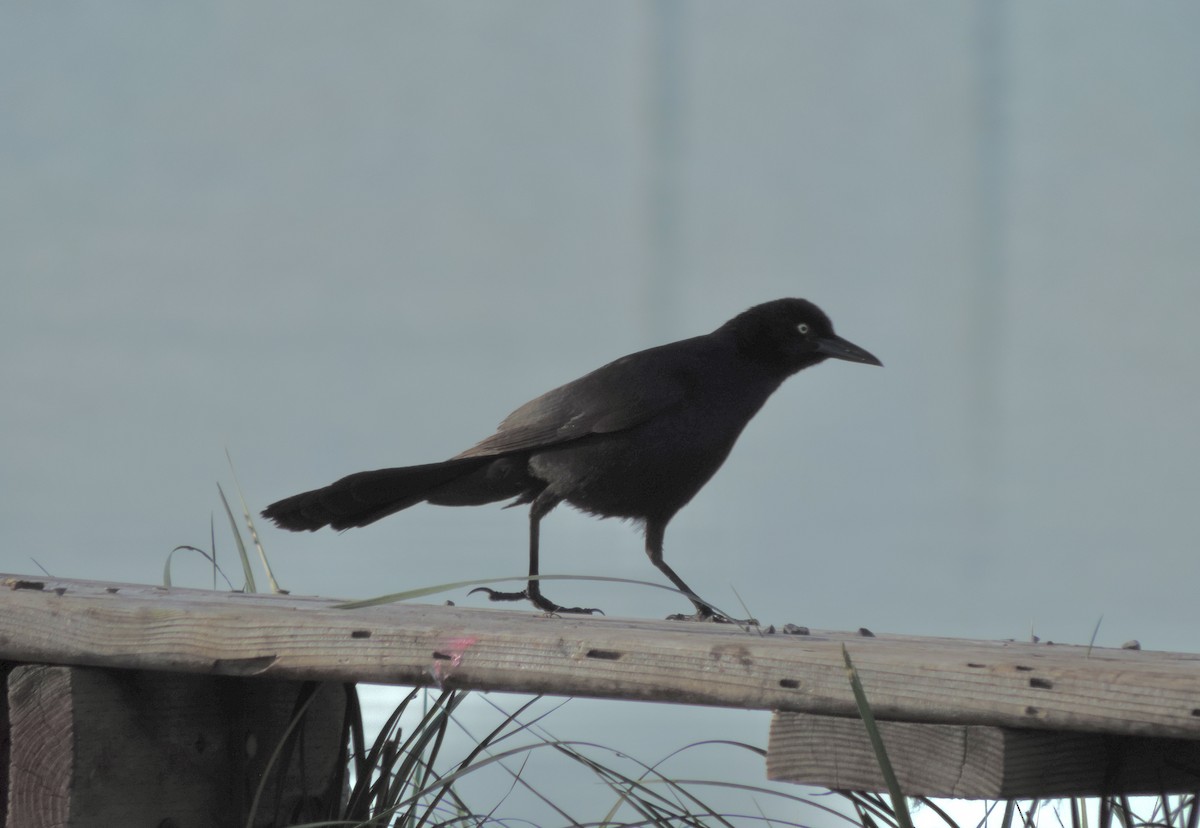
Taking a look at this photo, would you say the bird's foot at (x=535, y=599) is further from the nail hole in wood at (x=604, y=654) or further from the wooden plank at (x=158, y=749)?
the nail hole in wood at (x=604, y=654)

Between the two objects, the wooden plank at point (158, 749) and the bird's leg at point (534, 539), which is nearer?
the wooden plank at point (158, 749)

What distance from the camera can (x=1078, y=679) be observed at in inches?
58.8

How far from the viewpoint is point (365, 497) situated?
3.18m

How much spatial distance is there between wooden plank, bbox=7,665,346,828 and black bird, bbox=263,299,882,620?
738 mm

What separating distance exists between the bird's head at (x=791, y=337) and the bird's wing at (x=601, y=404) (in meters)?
0.30

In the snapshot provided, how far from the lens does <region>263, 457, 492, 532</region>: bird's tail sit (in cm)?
306

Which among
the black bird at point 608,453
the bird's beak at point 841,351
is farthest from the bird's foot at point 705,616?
the bird's beak at point 841,351

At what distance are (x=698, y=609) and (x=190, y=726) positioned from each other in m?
1.34

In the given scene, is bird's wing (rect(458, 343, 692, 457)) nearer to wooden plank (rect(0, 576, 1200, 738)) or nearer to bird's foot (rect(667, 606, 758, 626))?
bird's foot (rect(667, 606, 758, 626))

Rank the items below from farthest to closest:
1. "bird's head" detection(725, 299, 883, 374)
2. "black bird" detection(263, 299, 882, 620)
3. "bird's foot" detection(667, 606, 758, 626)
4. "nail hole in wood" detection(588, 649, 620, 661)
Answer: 1. "bird's head" detection(725, 299, 883, 374)
2. "black bird" detection(263, 299, 882, 620)
3. "bird's foot" detection(667, 606, 758, 626)
4. "nail hole in wood" detection(588, 649, 620, 661)

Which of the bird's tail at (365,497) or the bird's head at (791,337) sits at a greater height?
the bird's head at (791,337)

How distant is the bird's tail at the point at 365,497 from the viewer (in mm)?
3061

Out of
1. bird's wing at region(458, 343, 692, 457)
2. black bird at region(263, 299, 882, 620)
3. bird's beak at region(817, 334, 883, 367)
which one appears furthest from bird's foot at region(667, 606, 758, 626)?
bird's beak at region(817, 334, 883, 367)

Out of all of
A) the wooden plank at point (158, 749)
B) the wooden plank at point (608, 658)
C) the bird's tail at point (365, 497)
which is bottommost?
the wooden plank at point (158, 749)
